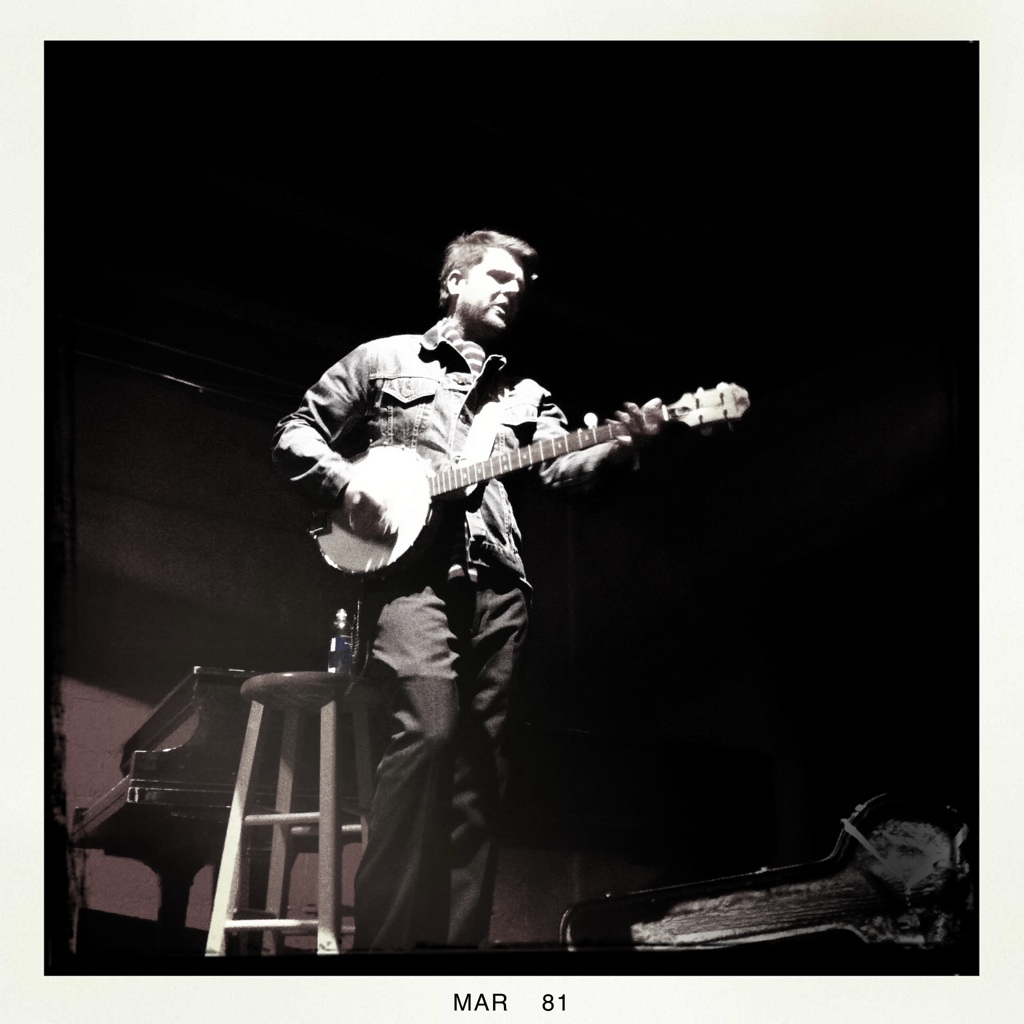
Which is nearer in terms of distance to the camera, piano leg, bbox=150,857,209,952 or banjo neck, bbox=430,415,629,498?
piano leg, bbox=150,857,209,952

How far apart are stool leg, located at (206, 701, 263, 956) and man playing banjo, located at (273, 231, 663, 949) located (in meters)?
0.27

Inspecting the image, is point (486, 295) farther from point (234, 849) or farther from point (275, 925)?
point (275, 925)

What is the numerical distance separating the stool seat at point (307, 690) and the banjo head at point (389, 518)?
11.5 inches

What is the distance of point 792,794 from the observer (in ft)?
9.73

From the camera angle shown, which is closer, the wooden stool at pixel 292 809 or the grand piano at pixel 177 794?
the wooden stool at pixel 292 809

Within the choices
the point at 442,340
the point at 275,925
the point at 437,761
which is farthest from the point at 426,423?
the point at 275,925

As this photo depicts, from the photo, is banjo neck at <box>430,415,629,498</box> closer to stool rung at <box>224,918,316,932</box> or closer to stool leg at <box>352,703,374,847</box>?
stool leg at <box>352,703,374,847</box>

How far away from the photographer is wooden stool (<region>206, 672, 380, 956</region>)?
105 inches

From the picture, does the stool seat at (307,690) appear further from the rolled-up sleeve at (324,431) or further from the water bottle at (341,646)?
the rolled-up sleeve at (324,431)

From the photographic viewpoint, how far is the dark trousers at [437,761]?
277 cm
